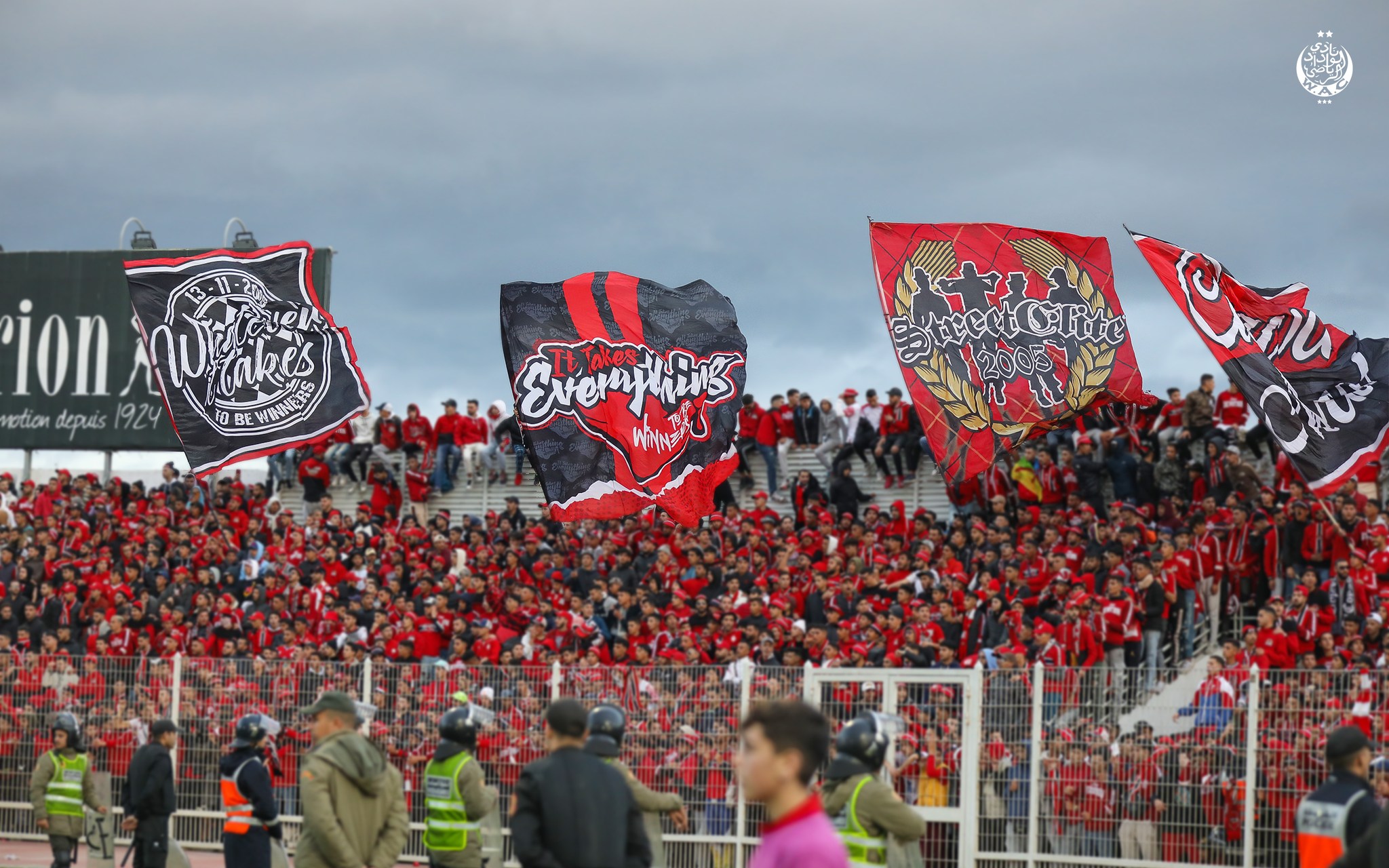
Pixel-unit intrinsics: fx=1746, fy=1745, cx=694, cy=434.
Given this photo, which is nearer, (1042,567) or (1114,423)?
(1042,567)

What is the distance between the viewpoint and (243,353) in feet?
60.7

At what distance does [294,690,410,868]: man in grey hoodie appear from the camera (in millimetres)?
9156

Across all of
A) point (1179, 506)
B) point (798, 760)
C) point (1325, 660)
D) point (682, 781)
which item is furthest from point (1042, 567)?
point (798, 760)

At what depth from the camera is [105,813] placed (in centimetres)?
1588

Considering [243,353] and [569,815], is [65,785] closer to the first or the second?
[243,353]

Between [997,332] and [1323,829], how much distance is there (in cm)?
998

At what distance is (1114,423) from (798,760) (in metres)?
20.2

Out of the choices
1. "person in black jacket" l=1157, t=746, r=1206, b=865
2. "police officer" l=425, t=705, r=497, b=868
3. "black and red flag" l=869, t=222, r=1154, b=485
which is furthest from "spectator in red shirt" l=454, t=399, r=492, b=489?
"police officer" l=425, t=705, r=497, b=868

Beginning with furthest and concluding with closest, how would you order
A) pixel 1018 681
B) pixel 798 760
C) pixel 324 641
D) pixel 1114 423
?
1. pixel 1114 423
2. pixel 324 641
3. pixel 1018 681
4. pixel 798 760

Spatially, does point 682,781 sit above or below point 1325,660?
below

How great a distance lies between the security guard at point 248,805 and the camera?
1152 centimetres

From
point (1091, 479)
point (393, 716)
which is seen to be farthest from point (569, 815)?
point (1091, 479)

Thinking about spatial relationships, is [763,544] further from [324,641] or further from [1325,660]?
[1325,660]

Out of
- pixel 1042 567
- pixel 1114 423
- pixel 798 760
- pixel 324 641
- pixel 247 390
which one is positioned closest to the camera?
pixel 798 760
